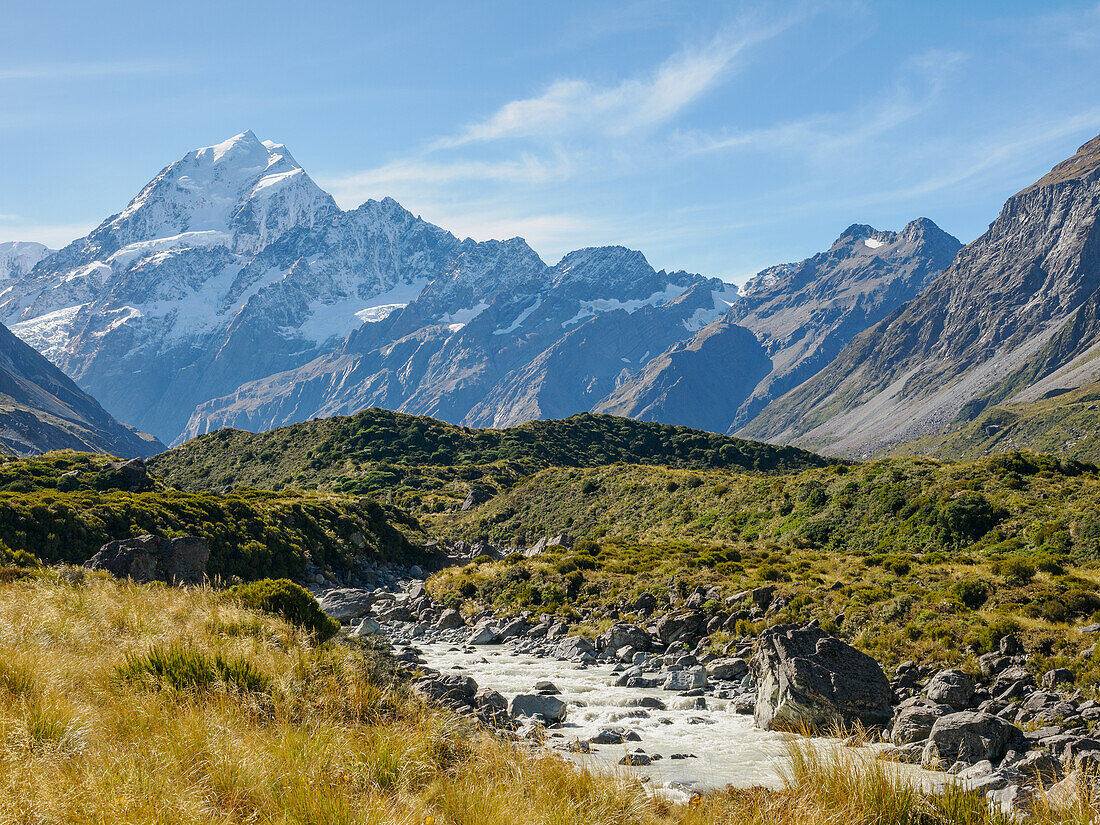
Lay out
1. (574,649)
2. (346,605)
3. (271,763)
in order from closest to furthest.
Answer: (271,763) < (574,649) < (346,605)

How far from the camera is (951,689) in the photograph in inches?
670

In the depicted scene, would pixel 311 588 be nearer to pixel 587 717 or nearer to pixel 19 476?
pixel 19 476

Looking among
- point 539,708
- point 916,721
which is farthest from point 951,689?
point 539,708

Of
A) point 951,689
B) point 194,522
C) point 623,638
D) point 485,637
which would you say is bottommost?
point 485,637

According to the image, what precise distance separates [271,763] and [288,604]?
13.7 meters

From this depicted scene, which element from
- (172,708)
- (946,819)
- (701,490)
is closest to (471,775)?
(172,708)

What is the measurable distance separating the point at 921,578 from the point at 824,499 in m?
24.9

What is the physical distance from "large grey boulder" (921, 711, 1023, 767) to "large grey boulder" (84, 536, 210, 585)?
88.4ft

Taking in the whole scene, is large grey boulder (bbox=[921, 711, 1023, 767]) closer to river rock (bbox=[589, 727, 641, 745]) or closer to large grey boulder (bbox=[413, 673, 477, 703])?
river rock (bbox=[589, 727, 641, 745])

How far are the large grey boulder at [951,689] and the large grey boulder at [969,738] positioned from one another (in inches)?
104

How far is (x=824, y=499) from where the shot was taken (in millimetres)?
52406

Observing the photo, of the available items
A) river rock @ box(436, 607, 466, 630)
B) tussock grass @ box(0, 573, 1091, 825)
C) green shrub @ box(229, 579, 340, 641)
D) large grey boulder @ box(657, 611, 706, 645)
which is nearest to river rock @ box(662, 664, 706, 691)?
large grey boulder @ box(657, 611, 706, 645)

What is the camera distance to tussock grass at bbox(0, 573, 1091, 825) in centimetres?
579

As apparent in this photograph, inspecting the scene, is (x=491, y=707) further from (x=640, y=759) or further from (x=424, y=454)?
(x=424, y=454)
